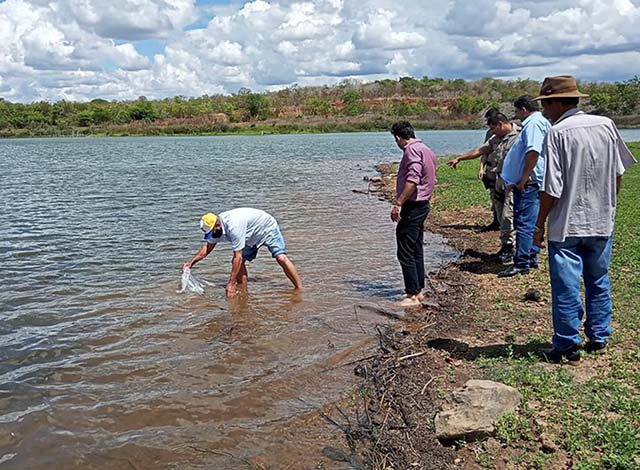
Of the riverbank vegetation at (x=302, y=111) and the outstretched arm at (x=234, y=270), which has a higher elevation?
the riverbank vegetation at (x=302, y=111)

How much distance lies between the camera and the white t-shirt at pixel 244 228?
25.8ft

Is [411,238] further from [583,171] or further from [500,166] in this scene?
[500,166]

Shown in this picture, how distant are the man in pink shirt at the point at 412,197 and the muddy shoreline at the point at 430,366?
536 mm

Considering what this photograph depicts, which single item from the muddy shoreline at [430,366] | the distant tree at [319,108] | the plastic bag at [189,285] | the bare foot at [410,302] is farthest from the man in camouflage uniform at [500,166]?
the distant tree at [319,108]

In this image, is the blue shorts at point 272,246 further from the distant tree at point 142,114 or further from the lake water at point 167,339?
the distant tree at point 142,114

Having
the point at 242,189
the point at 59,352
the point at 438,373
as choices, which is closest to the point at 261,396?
the point at 438,373

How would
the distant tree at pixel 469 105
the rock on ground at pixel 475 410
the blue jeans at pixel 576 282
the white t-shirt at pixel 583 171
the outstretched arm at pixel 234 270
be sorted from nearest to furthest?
the rock on ground at pixel 475 410
the white t-shirt at pixel 583 171
the blue jeans at pixel 576 282
the outstretched arm at pixel 234 270
the distant tree at pixel 469 105

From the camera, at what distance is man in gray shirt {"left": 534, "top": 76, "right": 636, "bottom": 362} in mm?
4949

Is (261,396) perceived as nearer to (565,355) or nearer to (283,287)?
(565,355)

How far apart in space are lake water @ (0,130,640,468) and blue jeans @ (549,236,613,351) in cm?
210

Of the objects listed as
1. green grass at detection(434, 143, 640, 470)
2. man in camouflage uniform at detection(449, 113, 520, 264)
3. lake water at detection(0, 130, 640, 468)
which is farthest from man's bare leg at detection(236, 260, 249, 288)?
green grass at detection(434, 143, 640, 470)

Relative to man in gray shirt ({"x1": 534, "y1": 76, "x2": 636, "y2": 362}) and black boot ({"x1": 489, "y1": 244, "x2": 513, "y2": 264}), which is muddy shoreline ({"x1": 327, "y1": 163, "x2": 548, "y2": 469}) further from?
man in gray shirt ({"x1": 534, "y1": 76, "x2": 636, "y2": 362})

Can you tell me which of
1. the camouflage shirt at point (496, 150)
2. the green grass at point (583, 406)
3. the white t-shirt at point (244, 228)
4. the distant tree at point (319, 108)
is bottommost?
the green grass at point (583, 406)

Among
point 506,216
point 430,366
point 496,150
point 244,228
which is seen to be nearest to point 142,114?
point 496,150
